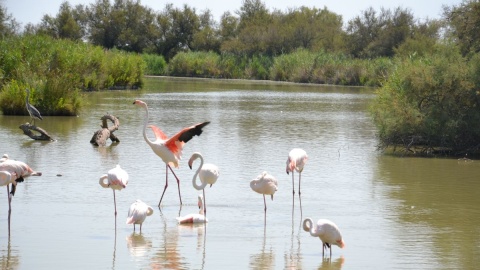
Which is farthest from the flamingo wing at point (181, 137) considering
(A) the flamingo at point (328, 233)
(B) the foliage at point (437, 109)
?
(B) the foliage at point (437, 109)

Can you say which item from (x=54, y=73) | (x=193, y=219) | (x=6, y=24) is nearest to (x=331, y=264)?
(x=193, y=219)

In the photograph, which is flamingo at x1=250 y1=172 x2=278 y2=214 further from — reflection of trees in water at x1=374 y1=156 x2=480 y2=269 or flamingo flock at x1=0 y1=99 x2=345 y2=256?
reflection of trees in water at x1=374 y1=156 x2=480 y2=269

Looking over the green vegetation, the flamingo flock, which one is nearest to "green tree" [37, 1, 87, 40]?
the green vegetation

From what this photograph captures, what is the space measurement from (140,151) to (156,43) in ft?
199

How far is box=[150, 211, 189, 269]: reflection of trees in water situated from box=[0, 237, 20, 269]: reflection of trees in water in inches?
49.2

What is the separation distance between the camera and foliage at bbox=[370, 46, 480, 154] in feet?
52.3

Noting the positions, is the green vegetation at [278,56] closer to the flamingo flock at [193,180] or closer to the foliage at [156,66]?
the foliage at [156,66]

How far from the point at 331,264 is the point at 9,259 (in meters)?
3.04

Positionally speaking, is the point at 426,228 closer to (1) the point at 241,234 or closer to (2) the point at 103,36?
(1) the point at 241,234

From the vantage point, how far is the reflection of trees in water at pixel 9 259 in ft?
26.6

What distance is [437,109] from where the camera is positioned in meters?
16.0

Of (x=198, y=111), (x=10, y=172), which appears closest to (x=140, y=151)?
(x=10, y=172)

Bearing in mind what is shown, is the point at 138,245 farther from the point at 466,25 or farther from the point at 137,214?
the point at 466,25

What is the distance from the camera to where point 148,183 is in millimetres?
12906
